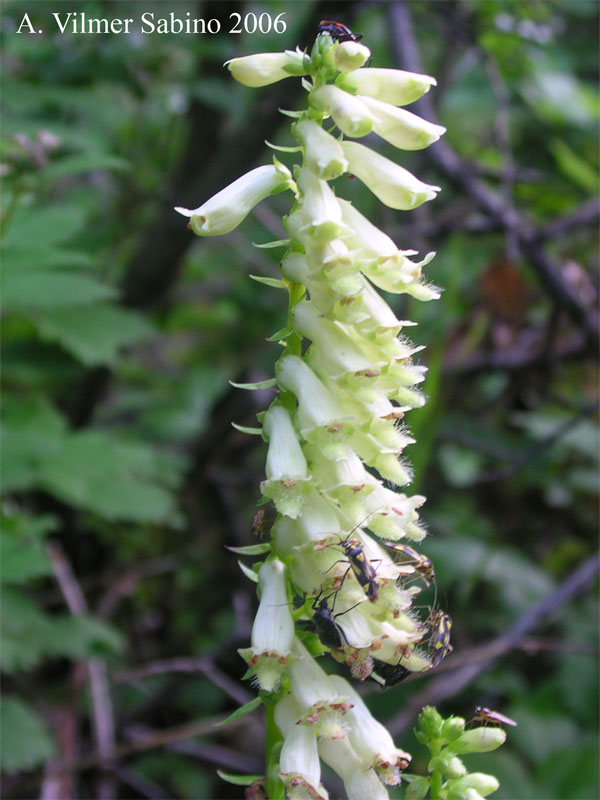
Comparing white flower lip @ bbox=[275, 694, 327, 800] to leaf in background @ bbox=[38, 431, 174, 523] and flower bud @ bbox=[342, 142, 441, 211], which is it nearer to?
flower bud @ bbox=[342, 142, 441, 211]

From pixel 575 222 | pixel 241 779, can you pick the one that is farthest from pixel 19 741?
pixel 575 222

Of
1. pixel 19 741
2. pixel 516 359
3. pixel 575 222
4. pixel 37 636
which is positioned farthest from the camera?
pixel 516 359

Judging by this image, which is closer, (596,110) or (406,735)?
(406,735)

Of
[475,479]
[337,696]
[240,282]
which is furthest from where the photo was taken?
[240,282]

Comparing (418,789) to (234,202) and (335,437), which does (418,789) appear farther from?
(234,202)

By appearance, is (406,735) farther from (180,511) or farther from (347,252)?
(347,252)

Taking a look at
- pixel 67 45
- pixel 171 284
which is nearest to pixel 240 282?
pixel 171 284

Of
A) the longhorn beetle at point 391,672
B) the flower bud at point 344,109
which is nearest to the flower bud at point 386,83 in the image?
the flower bud at point 344,109
